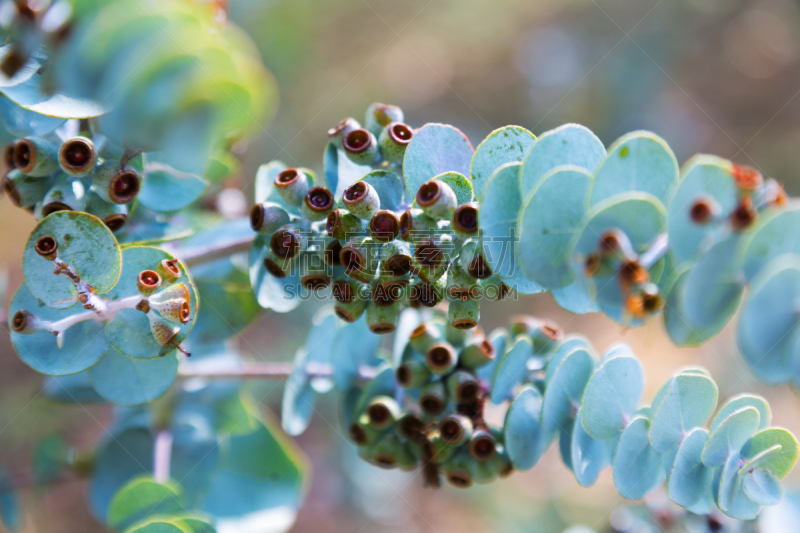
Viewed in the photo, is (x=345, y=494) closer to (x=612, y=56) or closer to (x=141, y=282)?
(x=141, y=282)

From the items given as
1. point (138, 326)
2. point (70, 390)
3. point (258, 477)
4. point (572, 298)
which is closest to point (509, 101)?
point (258, 477)

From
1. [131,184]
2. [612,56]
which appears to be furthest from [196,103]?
[612,56]

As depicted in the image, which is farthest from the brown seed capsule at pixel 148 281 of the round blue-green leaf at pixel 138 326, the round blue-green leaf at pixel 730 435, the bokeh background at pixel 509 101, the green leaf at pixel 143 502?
the bokeh background at pixel 509 101

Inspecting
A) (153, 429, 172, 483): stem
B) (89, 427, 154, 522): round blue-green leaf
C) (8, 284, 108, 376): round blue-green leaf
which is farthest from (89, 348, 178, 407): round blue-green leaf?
(89, 427, 154, 522): round blue-green leaf

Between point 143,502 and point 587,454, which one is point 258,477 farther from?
point 587,454

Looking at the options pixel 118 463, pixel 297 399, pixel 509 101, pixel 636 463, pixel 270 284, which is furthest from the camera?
pixel 509 101
